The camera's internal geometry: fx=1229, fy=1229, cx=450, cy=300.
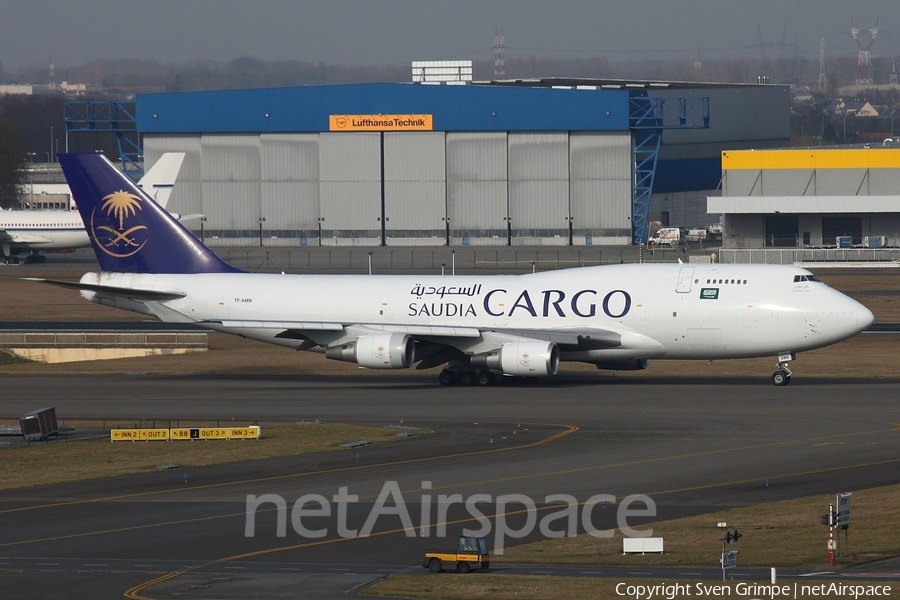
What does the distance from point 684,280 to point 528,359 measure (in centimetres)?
707

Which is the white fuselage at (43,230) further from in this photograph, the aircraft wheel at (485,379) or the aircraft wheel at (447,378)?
the aircraft wheel at (485,379)

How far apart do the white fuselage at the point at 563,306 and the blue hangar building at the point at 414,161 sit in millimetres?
81010

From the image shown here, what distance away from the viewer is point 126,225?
5331 cm

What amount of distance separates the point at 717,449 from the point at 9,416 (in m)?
24.7

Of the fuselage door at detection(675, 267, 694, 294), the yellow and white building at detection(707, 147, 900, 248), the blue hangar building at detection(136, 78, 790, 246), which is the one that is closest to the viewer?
the fuselage door at detection(675, 267, 694, 294)

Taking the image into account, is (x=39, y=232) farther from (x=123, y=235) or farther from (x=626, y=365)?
(x=626, y=365)

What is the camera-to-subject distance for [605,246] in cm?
13100

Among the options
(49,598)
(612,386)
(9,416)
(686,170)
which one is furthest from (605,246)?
(49,598)

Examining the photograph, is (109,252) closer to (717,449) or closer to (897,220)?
(717,449)

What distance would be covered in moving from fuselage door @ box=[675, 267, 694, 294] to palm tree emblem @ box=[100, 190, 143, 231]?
23.4 meters

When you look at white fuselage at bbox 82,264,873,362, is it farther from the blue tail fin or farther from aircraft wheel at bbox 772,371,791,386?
aircraft wheel at bbox 772,371,791,386

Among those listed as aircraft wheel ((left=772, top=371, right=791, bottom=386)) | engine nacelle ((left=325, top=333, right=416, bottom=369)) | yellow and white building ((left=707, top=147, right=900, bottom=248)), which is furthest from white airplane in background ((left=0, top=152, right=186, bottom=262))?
aircraft wheel ((left=772, top=371, right=791, bottom=386))

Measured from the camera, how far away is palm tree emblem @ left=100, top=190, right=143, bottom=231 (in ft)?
175

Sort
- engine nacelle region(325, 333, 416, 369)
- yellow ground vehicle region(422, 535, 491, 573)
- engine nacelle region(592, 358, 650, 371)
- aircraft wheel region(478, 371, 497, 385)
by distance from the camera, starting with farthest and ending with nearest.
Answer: aircraft wheel region(478, 371, 497, 385) < engine nacelle region(592, 358, 650, 371) < engine nacelle region(325, 333, 416, 369) < yellow ground vehicle region(422, 535, 491, 573)
